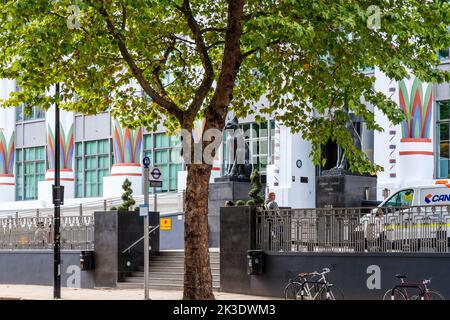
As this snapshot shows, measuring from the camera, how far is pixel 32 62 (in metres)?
23.1

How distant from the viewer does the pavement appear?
27.2m

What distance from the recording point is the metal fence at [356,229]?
23812mm

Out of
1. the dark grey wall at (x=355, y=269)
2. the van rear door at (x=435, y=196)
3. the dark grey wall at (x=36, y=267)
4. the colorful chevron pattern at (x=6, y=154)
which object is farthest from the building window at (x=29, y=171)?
the van rear door at (x=435, y=196)

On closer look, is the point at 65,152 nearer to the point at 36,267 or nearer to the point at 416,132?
the point at 36,267

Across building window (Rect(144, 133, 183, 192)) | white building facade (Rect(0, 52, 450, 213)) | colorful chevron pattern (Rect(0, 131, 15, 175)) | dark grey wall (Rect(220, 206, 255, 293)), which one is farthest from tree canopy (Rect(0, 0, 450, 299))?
colorful chevron pattern (Rect(0, 131, 15, 175))

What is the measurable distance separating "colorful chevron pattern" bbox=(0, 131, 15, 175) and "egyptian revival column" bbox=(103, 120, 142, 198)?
11.4 m

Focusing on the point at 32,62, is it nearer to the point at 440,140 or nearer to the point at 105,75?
the point at 105,75

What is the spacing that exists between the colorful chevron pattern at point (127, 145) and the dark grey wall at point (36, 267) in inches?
768

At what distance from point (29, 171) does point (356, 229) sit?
42.4 metres

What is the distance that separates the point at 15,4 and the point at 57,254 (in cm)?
947

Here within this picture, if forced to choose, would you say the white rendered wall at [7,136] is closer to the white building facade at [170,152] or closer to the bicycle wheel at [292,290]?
the white building facade at [170,152]

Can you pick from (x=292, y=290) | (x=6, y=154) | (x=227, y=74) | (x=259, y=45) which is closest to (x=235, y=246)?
(x=292, y=290)
